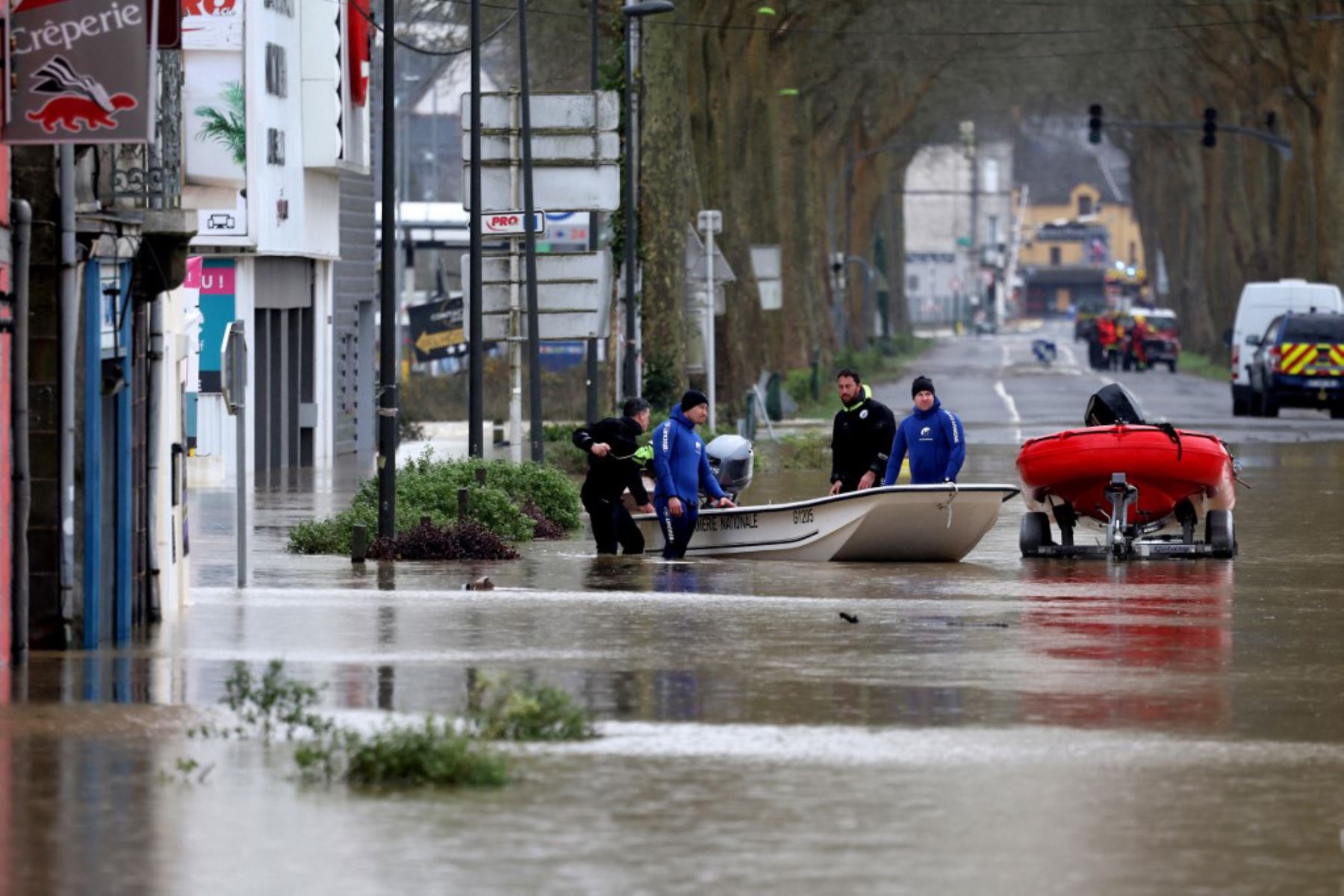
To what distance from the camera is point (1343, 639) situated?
17141 mm

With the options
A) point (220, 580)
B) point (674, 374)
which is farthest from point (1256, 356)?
point (220, 580)

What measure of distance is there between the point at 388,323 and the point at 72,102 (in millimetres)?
8795

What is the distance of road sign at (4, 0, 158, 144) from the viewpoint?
15070 mm

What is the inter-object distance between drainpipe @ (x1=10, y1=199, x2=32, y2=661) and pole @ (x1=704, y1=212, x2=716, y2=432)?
24.9m

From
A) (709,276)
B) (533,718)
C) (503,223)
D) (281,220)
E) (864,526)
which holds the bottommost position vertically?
(533,718)

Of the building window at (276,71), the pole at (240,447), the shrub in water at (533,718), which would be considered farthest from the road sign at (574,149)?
the shrub in water at (533,718)

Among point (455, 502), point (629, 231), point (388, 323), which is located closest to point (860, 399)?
point (455, 502)

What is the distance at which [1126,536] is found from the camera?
76.7 feet

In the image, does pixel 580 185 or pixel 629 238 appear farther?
pixel 629 238

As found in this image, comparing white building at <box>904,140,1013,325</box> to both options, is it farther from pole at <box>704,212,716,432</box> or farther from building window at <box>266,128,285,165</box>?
building window at <box>266,128,285,165</box>

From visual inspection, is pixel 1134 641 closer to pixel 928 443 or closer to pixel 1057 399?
pixel 928 443

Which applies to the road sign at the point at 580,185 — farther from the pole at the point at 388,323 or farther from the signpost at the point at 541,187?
the pole at the point at 388,323

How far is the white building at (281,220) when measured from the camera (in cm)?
3600

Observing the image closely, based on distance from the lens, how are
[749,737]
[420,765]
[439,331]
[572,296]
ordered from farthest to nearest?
[439,331] → [572,296] → [749,737] → [420,765]
